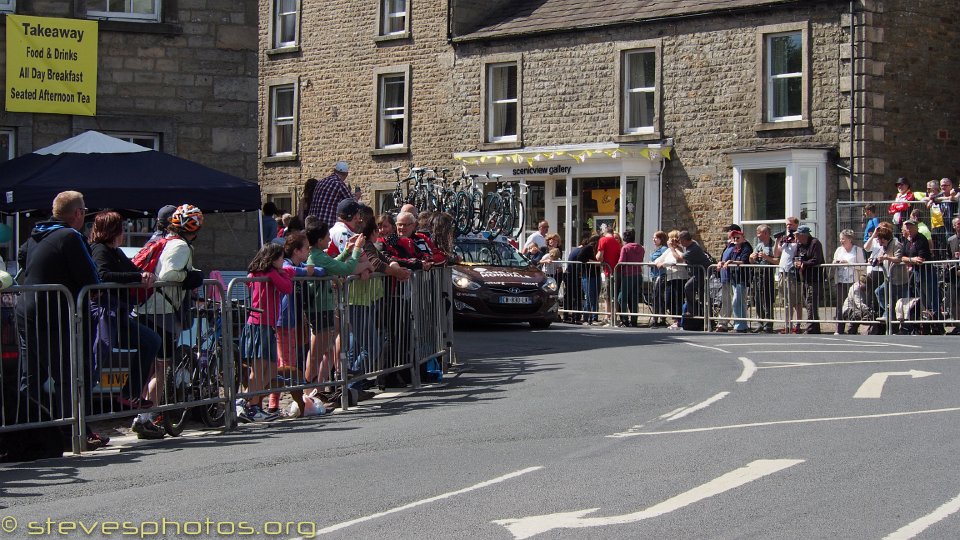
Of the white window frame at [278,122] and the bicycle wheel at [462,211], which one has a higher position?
the white window frame at [278,122]

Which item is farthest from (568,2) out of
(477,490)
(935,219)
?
(477,490)

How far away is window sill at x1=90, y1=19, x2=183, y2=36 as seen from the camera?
1959 cm

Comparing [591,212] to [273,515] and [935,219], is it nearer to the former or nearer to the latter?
[935,219]

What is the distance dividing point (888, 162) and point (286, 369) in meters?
21.1

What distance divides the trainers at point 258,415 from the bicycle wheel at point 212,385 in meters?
0.47

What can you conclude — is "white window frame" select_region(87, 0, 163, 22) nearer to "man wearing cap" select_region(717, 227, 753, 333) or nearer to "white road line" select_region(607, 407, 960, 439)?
"man wearing cap" select_region(717, 227, 753, 333)

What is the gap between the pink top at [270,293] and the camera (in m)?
12.2

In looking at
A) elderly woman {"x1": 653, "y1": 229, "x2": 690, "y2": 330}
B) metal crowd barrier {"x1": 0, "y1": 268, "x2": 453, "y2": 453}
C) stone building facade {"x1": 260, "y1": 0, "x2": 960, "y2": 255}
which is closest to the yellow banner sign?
metal crowd barrier {"x1": 0, "y1": 268, "x2": 453, "y2": 453}

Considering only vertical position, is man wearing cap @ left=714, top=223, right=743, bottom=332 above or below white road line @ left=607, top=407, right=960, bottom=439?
above

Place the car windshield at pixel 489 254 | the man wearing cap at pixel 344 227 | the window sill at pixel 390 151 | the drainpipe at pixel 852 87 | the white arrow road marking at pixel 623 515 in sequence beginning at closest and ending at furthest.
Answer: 1. the white arrow road marking at pixel 623 515
2. the man wearing cap at pixel 344 227
3. the car windshield at pixel 489 254
4. the drainpipe at pixel 852 87
5. the window sill at pixel 390 151

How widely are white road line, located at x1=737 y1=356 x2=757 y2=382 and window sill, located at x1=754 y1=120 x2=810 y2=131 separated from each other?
1414 centimetres

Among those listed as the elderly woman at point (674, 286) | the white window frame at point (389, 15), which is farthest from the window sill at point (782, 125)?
the white window frame at point (389, 15)

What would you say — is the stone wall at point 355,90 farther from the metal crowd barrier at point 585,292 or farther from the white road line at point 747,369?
the white road line at point 747,369

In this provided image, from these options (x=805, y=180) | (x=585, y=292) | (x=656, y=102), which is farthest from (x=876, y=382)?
(x=656, y=102)
